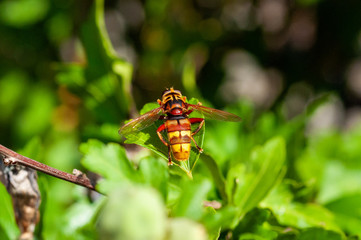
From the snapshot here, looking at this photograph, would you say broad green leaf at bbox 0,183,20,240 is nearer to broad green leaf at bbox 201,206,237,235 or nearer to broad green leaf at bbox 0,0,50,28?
broad green leaf at bbox 201,206,237,235

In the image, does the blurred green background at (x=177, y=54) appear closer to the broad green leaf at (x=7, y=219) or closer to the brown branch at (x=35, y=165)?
the broad green leaf at (x=7, y=219)

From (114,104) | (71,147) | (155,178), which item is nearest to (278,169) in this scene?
(155,178)

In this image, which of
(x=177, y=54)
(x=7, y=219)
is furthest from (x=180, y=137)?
(x=177, y=54)

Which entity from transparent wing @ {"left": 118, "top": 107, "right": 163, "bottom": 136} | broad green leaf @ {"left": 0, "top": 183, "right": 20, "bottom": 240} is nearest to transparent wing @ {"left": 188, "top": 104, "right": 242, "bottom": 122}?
transparent wing @ {"left": 118, "top": 107, "right": 163, "bottom": 136}

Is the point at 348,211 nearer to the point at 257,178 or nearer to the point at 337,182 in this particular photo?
the point at 337,182

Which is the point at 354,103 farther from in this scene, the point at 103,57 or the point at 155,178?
the point at 155,178
